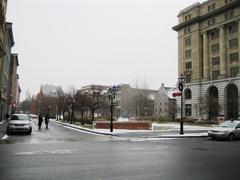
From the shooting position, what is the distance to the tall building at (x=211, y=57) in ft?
236

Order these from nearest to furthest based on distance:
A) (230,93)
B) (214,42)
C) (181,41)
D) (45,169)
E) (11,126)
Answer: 1. (45,169)
2. (11,126)
3. (230,93)
4. (214,42)
5. (181,41)

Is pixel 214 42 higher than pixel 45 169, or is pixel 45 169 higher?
pixel 214 42

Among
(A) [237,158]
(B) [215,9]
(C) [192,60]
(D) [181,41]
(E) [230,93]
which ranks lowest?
(A) [237,158]

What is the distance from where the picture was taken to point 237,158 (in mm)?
13078

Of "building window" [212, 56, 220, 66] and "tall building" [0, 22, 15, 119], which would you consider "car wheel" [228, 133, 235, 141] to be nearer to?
"tall building" [0, 22, 15, 119]

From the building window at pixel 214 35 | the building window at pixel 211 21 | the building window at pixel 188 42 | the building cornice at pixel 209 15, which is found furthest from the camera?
the building window at pixel 188 42

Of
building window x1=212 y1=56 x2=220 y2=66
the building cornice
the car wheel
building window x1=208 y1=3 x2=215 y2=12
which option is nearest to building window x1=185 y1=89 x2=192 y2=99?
building window x1=212 y1=56 x2=220 y2=66

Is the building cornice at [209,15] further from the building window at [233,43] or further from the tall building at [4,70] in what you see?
the tall building at [4,70]

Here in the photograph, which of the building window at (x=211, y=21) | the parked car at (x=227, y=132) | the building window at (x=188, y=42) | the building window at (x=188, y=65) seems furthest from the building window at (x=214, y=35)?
the parked car at (x=227, y=132)

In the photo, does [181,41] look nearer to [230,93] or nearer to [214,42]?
[214,42]

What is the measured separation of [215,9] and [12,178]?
77.8m

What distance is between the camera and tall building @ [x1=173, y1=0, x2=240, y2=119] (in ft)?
236

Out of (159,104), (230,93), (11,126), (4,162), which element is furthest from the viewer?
(159,104)

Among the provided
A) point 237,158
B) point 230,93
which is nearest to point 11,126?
point 237,158
